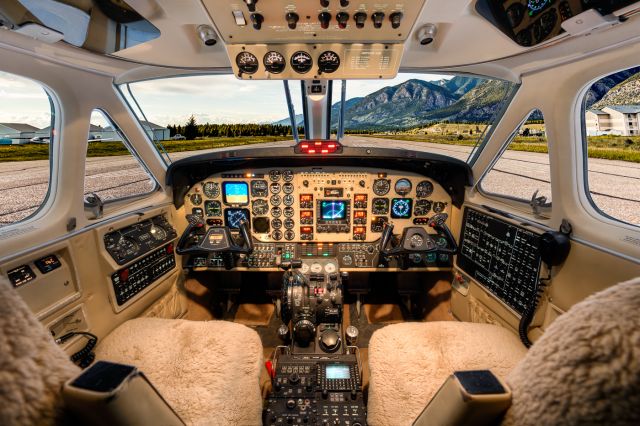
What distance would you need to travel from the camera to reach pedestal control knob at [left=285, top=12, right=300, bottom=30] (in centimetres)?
154

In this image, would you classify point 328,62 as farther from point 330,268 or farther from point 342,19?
point 330,268

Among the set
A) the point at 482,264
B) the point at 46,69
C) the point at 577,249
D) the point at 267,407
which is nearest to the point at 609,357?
the point at 577,249

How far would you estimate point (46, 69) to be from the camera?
76.0 inches

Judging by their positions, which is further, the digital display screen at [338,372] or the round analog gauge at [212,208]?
the round analog gauge at [212,208]

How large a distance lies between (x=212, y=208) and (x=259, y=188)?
0.58 m

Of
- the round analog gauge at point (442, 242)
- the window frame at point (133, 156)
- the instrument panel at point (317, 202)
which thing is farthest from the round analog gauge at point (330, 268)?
the window frame at point (133, 156)

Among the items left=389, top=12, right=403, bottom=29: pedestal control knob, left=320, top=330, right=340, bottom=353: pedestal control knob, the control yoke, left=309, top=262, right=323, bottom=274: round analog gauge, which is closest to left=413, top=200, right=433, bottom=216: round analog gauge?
left=309, top=262, right=323, bottom=274: round analog gauge

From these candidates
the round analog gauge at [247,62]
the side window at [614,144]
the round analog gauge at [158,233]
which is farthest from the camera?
the round analog gauge at [158,233]

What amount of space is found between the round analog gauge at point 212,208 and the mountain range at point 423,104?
147cm

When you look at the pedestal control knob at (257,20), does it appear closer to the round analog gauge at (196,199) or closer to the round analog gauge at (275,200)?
the round analog gauge at (275,200)

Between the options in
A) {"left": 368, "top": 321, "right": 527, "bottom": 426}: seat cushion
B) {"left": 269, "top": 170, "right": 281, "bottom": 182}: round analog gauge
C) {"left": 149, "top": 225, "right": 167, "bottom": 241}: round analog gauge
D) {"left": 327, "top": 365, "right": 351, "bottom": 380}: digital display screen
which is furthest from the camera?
{"left": 269, "top": 170, "right": 281, "bottom": 182}: round analog gauge

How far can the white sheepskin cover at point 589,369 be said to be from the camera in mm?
438

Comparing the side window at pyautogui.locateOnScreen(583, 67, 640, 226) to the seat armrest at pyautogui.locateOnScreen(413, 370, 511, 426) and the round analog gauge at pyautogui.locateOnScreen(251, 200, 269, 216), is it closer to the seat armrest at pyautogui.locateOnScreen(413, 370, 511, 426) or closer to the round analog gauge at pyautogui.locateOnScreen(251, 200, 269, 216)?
the seat armrest at pyautogui.locateOnScreen(413, 370, 511, 426)

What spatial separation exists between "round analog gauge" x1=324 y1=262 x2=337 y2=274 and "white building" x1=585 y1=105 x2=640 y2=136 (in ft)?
7.27
